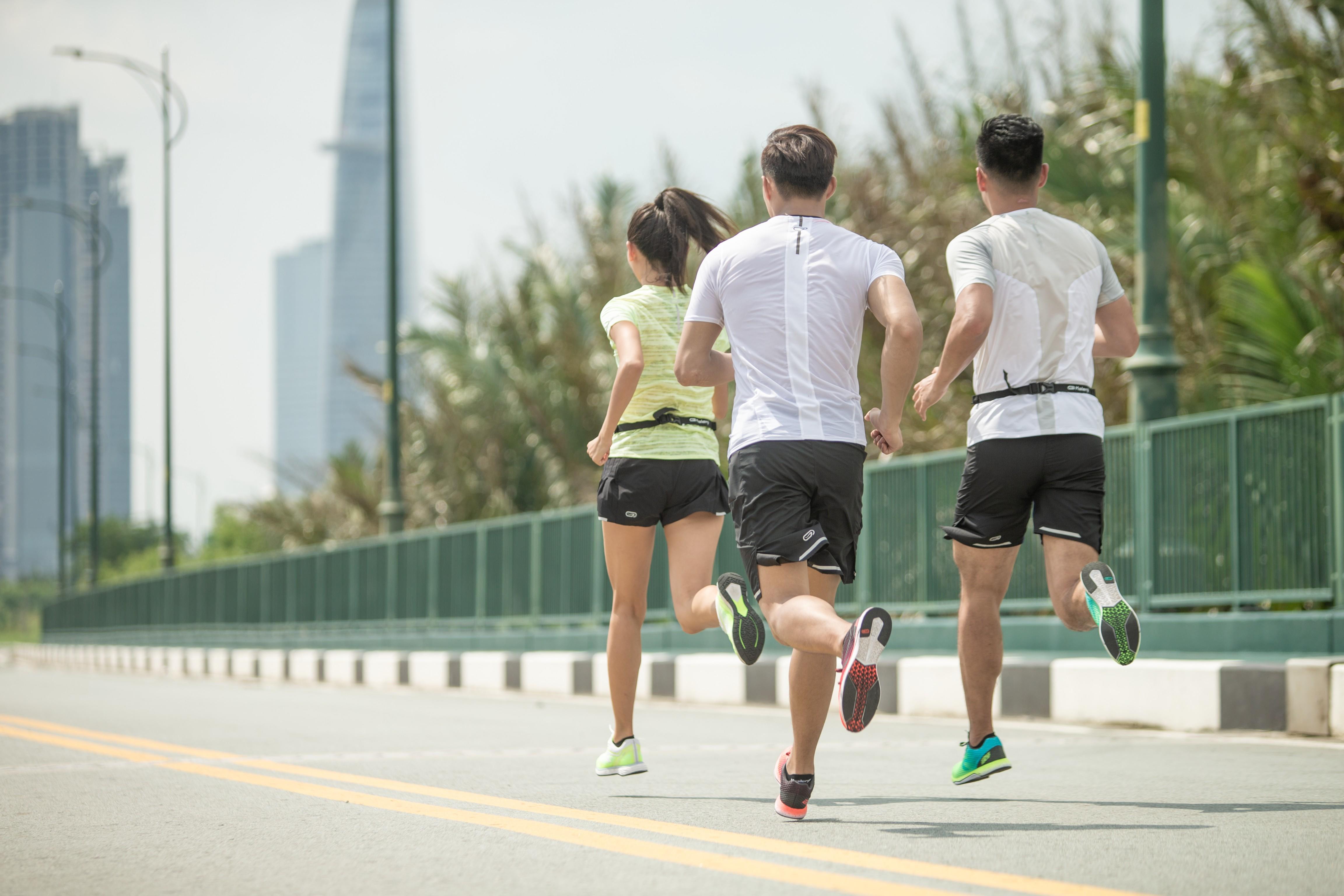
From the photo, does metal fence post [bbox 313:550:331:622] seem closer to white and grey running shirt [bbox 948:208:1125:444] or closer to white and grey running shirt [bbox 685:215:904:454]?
white and grey running shirt [bbox 948:208:1125:444]

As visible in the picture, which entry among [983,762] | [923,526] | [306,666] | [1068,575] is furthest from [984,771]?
[306,666]

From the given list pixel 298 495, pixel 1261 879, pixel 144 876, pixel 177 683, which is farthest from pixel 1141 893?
pixel 298 495

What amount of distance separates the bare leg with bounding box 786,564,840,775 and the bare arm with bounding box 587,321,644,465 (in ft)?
3.50

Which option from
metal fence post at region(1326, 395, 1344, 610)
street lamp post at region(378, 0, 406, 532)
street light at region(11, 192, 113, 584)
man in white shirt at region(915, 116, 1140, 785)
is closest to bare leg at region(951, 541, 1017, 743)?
man in white shirt at region(915, 116, 1140, 785)

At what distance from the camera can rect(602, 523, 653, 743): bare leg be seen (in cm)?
599

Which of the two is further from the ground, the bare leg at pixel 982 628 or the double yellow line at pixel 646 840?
the bare leg at pixel 982 628

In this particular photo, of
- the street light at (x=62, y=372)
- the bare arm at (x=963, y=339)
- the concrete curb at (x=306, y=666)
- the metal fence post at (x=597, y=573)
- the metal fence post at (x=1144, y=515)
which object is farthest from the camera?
the street light at (x=62, y=372)

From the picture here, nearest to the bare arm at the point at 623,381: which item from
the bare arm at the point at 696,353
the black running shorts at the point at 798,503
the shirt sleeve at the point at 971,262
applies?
the bare arm at the point at 696,353

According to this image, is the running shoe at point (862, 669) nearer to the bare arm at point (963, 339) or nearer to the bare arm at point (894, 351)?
the bare arm at point (894, 351)

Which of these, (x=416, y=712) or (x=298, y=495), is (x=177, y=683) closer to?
(x=416, y=712)

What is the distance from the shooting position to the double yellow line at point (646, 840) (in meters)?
3.81

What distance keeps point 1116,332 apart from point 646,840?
2.37 meters

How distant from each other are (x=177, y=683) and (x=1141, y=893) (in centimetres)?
1659

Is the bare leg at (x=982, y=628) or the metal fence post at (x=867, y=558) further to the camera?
the metal fence post at (x=867, y=558)
